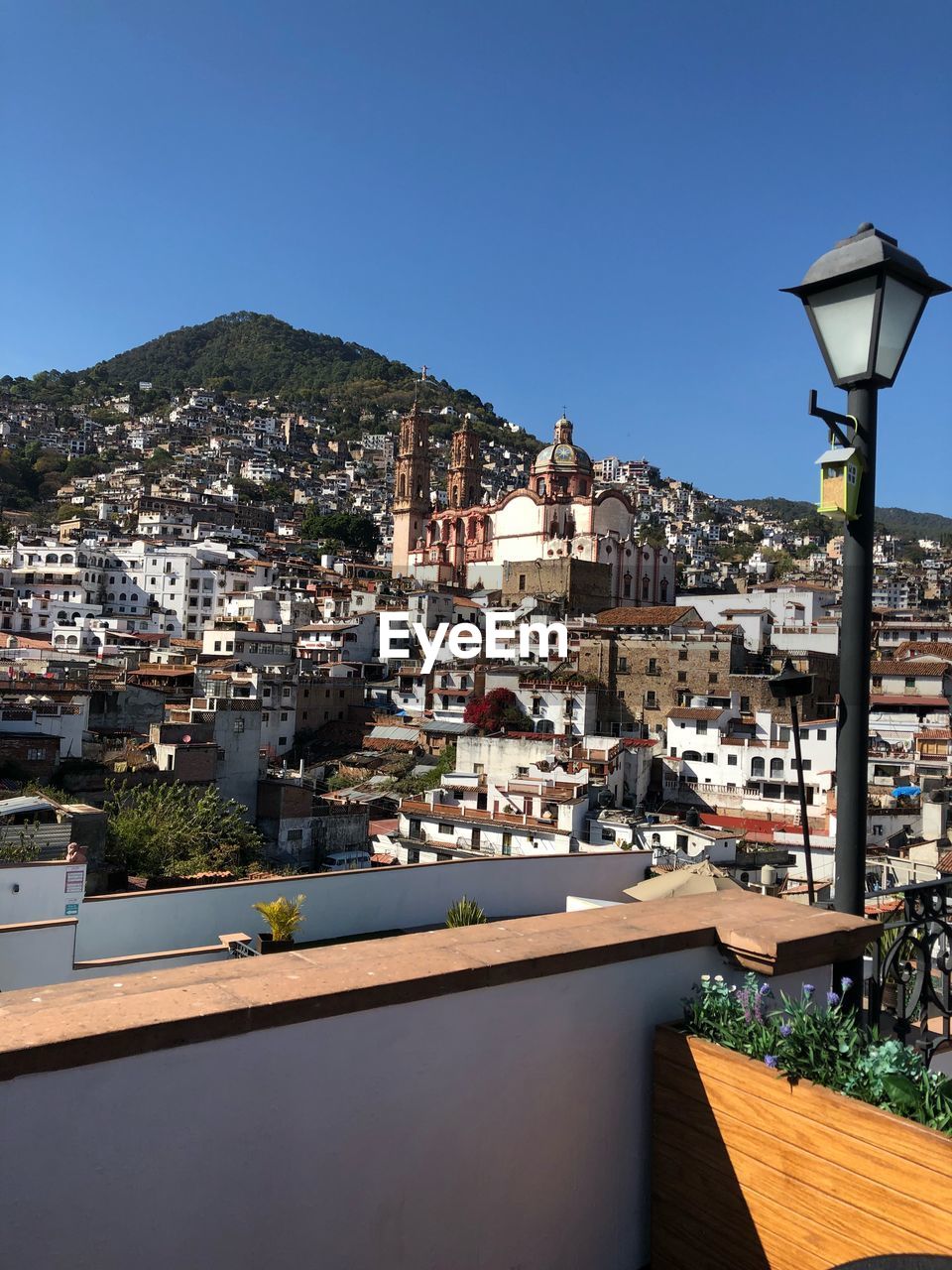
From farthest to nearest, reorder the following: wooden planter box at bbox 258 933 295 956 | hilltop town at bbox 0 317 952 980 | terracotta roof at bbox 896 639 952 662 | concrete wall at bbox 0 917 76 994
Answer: terracotta roof at bbox 896 639 952 662 → hilltop town at bbox 0 317 952 980 → wooden planter box at bbox 258 933 295 956 → concrete wall at bbox 0 917 76 994

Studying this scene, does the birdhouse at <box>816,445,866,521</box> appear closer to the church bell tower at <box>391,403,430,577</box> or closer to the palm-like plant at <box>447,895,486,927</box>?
the palm-like plant at <box>447,895,486,927</box>

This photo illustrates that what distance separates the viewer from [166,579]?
53.2 metres

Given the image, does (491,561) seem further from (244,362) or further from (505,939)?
(244,362)

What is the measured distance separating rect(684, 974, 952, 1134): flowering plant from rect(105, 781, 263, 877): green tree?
12.9m

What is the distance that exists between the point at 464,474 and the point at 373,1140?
61776 millimetres

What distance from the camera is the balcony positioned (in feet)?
5.51

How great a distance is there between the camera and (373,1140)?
1998mm

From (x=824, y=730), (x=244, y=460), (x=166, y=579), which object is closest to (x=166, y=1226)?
(x=824, y=730)

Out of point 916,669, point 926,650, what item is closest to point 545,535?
point 926,650

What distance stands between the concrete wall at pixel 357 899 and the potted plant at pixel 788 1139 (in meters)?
2.41

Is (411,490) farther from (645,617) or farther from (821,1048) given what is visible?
(821,1048)

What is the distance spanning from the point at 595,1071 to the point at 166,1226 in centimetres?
110

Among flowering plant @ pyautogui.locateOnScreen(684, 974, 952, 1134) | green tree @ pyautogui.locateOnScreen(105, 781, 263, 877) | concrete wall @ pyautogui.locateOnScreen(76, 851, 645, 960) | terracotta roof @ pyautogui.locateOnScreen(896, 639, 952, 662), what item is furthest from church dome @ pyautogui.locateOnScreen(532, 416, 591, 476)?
flowering plant @ pyautogui.locateOnScreen(684, 974, 952, 1134)

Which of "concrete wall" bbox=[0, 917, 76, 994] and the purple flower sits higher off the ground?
the purple flower
